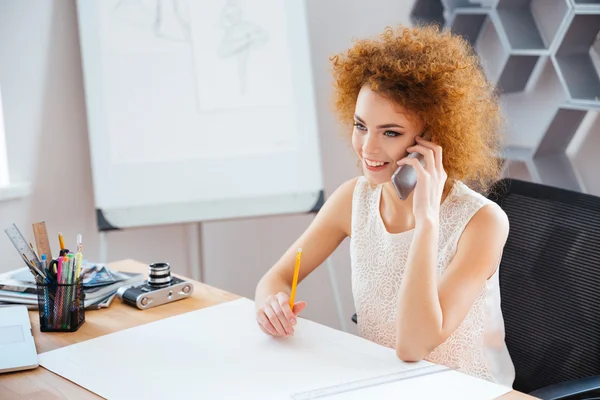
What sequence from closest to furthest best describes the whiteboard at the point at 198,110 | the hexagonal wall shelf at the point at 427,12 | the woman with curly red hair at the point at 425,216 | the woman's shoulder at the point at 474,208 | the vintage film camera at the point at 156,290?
1. the woman with curly red hair at the point at 425,216
2. the woman's shoulder at the point at 474,208
3. the vintage film camera at the point at 156,290
4. the whiteboard at the point at 198,110
5. the hexagonal wall shelf at the point at 427,12

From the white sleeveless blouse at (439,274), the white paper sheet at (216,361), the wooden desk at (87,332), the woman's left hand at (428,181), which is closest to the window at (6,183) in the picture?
the wooden desk at (87,332)

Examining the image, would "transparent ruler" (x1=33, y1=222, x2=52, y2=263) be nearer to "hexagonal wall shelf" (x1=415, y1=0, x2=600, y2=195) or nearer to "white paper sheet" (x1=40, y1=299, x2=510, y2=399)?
"white paper sheet" (x1=40, y1=299, x2=510, y2=399)

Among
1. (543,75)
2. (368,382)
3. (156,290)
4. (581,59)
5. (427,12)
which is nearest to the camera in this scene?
(368,382)

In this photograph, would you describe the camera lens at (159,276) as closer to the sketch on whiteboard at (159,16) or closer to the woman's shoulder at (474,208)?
the woman's shoulder at (474,208)

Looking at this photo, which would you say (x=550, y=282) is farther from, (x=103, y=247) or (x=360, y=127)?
(x=103, y=247)

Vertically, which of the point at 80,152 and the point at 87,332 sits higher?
the point at 80,152

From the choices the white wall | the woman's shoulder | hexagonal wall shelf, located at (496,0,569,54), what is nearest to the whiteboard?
the white wall

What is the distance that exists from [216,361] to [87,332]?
0.32m

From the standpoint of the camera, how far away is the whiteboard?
2.41 metres

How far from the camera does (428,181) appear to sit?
1.39m

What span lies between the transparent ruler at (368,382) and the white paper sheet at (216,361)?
1 centimetres

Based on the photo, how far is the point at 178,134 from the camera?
8.03 feet

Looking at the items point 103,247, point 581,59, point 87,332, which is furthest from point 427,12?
A: point 87,332

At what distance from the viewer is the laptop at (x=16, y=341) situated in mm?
1270
